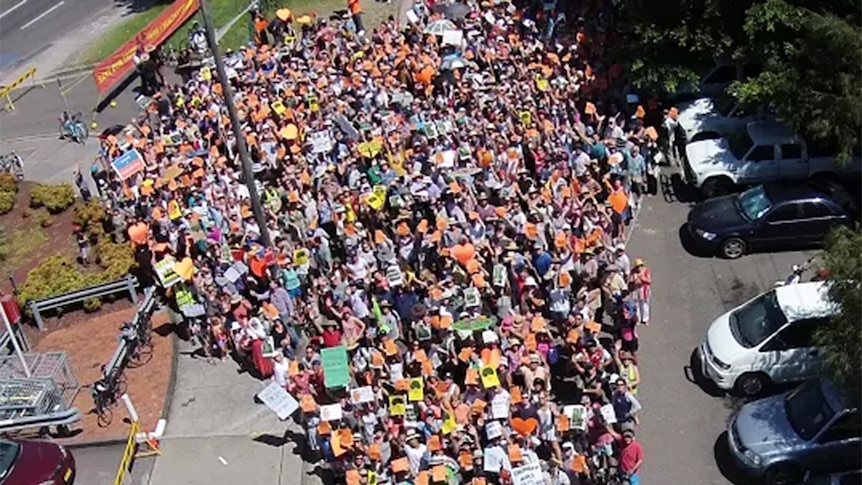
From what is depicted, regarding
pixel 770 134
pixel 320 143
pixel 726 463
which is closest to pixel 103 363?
pixel 320 143

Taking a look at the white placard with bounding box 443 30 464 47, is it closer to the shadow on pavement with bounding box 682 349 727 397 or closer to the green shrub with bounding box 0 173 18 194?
the shadow on pavement with bounding box 682 349 727 397

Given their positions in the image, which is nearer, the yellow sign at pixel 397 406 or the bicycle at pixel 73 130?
the yellow sign at pixel 397 406

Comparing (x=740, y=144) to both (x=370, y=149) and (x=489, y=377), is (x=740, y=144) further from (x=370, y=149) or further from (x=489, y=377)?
(x=489, y=377)

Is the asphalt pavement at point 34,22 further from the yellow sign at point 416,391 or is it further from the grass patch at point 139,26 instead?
the yellow sign at point 416,391

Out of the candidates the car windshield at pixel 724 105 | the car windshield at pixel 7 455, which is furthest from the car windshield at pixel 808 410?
the car windshield at pixel 7 455

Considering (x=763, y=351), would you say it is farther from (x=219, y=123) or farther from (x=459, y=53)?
(x=219, y=123)

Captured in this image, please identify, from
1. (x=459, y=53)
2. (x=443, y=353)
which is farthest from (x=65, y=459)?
(x=459, y=53)
